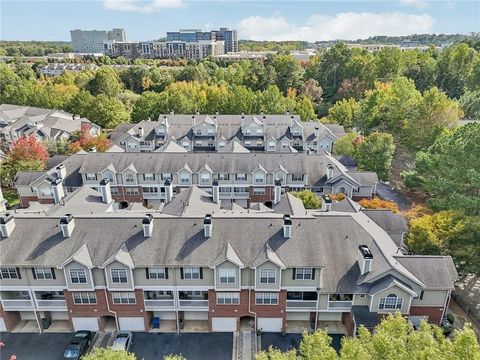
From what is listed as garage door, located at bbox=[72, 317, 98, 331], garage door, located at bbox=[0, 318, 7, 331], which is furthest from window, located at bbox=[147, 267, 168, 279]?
garage door, located at bbox=[0, 318, 7, 331]

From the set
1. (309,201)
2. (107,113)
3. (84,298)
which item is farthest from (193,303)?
(107,113)

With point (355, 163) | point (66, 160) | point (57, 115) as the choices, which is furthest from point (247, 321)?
point (57, 115)

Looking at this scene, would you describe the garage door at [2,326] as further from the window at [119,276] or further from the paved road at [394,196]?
the paved road at [394,196]

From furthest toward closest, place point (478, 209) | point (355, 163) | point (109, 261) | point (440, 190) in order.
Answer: point (355, 163) → point (440, 190) → point (478, 209) → point (109, 261)

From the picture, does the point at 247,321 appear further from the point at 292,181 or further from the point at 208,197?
the point at 292,181

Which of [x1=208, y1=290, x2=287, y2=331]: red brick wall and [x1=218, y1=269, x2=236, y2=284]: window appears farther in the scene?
[x1=208, y1=290, x2=287, y2=331]: red brick wall

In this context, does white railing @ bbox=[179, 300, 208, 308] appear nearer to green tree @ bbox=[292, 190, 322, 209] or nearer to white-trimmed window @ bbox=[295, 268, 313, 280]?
white-trimmed window @ bbox=[295, 268, 313, 280]
